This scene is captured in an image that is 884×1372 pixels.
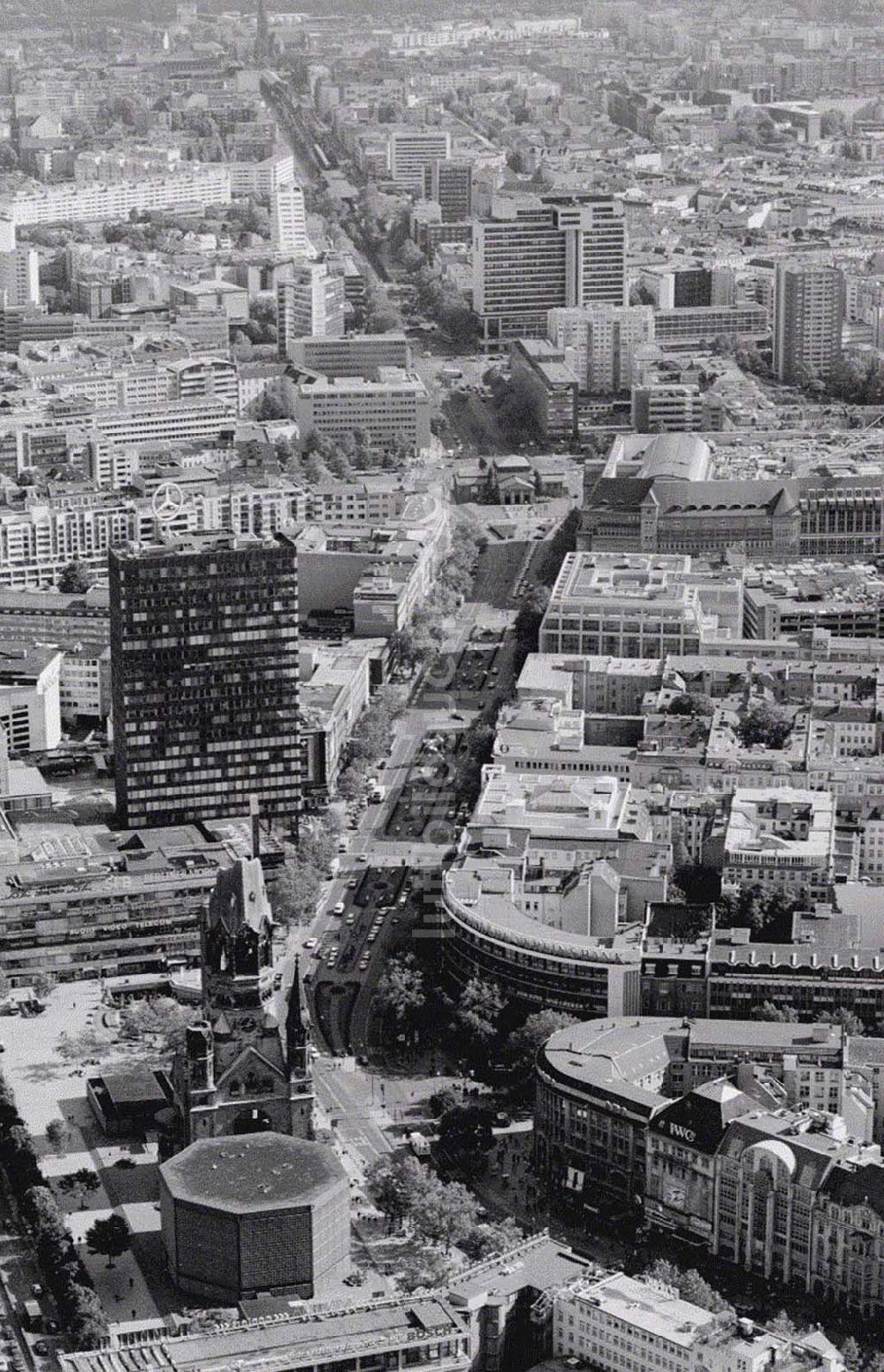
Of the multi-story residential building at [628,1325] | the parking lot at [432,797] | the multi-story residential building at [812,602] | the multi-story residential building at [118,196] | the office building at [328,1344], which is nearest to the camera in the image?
the office building at [328,1344]

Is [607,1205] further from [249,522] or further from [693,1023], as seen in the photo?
[249,522]

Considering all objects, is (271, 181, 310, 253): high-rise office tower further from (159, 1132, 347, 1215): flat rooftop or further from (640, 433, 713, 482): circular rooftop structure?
(159, 1132, 347, 1215): flat rooftop

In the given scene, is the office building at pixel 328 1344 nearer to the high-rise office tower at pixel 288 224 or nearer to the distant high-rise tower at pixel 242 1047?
the distant high-rise tower at pixel 242 1047

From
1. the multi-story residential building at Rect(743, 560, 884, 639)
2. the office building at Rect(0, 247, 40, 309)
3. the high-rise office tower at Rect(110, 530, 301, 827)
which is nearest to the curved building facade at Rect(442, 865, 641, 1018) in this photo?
the high-rise office tower at Rect(110, 530, 301, 827)

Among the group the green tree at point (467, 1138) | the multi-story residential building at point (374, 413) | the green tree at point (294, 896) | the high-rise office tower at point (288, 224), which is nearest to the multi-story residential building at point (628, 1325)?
the green tree at point (467, 1138)

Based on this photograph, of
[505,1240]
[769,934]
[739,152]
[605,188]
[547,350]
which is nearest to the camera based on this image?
[505,1240]

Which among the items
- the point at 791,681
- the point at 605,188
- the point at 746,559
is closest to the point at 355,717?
the point at 791,681

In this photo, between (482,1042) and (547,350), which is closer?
(482,1042)
